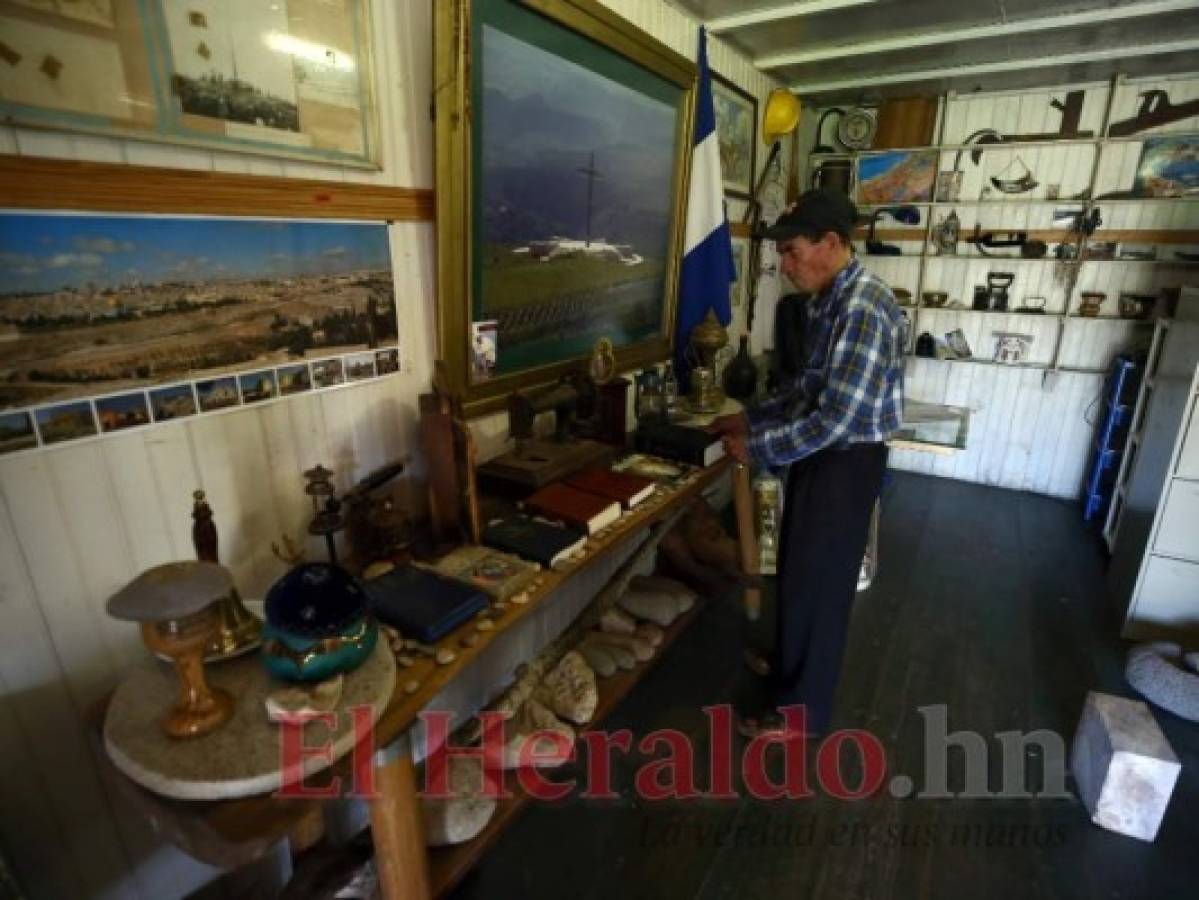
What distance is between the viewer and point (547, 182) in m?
1.79

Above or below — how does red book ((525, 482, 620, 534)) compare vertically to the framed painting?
below

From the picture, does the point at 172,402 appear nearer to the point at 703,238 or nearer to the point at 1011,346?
the point at 703,238

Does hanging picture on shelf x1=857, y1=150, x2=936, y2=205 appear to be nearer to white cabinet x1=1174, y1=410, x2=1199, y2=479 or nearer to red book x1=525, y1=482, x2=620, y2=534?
white cabinet x1=1174, y1=410, x2=1199, y2=479

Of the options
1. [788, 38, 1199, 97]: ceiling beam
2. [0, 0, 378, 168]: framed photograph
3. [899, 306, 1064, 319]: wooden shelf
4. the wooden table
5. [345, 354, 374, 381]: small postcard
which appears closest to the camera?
the wooden table

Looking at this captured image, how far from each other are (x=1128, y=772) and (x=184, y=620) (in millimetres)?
2265

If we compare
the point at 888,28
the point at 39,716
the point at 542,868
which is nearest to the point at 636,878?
the point at 542,868

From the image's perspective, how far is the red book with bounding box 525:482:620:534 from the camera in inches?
60.5

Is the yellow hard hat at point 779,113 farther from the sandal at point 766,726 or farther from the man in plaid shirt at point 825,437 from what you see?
the sandal at point 766,726

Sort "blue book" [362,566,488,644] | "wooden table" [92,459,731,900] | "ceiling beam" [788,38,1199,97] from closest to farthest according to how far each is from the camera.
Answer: "wooden table" [92,459,731,900], "blue book" [362,566,488,644], "ceiling beam" [788,38,1199,97]

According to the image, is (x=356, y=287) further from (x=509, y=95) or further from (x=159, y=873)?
(x=159, y=873)

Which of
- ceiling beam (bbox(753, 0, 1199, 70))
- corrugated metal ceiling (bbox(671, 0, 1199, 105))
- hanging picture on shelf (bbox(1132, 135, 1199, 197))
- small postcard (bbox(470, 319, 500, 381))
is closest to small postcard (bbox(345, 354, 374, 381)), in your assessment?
small postcard (bbox(470, 319, 500, 381))

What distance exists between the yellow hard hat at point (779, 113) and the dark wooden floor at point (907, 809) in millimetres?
2456

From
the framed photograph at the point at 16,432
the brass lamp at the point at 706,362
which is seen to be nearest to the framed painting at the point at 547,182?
the brass lamp at the point at 706,362

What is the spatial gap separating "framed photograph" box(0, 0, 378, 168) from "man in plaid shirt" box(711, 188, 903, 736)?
45.3 inches
